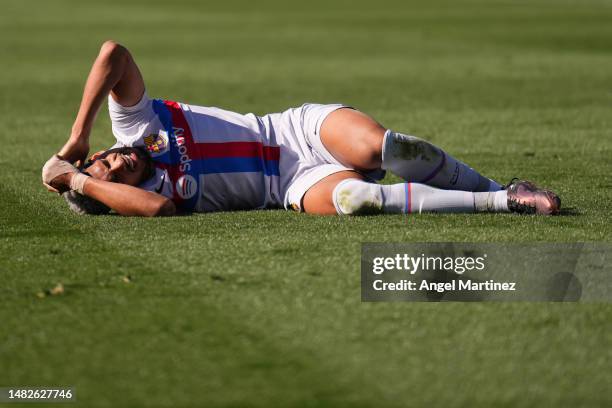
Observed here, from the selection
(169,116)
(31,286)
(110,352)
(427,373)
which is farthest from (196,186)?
(427,373)

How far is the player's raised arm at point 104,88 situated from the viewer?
6516 millimetres

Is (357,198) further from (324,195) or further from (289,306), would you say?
(289,306)

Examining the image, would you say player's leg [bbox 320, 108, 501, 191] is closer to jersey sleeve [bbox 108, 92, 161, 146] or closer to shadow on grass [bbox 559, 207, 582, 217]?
shadow on grass [bbox 559, 207, 582, 217]

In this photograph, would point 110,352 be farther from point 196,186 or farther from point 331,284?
point 196,186

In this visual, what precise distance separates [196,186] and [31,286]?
1.86m

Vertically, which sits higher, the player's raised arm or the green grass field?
the player's raised arm

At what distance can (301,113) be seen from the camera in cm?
693

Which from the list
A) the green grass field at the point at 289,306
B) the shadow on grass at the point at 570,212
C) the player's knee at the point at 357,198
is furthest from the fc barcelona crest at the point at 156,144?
the shadow on grass at the point at 570,212

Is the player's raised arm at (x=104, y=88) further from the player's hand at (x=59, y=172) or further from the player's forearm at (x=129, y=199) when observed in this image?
the player's forearm at (x=129, y=199)

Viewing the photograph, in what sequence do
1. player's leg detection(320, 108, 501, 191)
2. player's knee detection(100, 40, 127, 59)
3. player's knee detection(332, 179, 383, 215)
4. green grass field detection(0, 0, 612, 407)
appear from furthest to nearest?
1. player's knee detection(100, 40, 127, 59)
2. player's leg detection(320, 108, 501, 191)
3. player's knee detection(332, 179, 383, 215)
4. green grass field detection(0, 0, 612, 407)

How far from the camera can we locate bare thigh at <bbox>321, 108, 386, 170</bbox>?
6.41m

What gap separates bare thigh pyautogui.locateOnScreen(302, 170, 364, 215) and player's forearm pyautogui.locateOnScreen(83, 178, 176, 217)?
0.79 m

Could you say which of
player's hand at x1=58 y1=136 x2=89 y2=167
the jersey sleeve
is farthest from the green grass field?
the jersey sleeve

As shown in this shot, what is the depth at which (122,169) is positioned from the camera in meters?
6.60
